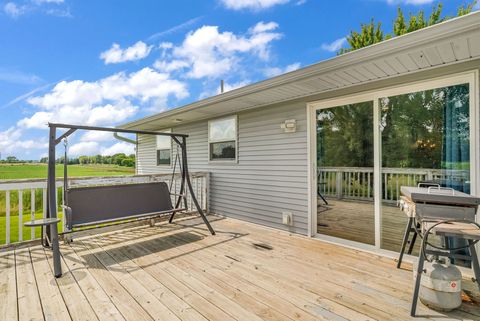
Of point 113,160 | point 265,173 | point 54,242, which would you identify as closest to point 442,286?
point 265,173

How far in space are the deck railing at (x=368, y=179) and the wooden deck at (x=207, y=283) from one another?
826mm

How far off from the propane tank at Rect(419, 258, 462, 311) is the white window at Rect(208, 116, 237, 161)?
12.9ft

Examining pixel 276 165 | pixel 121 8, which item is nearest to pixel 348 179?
pixel 276 165

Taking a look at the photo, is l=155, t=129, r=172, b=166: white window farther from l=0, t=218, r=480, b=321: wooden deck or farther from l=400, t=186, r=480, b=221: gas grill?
l=400, t=186, r=480, b=221: gas grill

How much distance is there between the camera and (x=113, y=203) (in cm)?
378

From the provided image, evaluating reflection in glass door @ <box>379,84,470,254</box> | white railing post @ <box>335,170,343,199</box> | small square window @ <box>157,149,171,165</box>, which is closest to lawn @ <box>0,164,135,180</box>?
small square window @ <box>157,149,171,165</box>

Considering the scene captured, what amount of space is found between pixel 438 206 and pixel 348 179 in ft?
5.21

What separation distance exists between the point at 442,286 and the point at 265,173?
3.15 metres

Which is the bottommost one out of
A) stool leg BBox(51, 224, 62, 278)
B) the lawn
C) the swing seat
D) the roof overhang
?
stool leg BBox(51, 224, 62, 278)

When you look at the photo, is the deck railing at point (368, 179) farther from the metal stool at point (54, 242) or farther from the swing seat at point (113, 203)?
the metal stool at point (54, 242)

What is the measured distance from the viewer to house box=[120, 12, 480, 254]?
8.98 ft

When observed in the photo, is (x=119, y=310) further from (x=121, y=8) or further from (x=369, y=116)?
(x=121, y=8)

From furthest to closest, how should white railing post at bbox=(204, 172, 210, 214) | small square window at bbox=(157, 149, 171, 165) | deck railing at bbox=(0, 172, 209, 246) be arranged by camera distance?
small square window at bbox=(157, 149, 171, 165) < white railing post at bbox=(204, 172, 210, 214) < deck railing at bbox=(0, 172, 209, 246)

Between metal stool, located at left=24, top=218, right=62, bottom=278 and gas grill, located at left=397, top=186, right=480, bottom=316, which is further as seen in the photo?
metal stool, located at left=24, top=218, right=62, bottom=278
